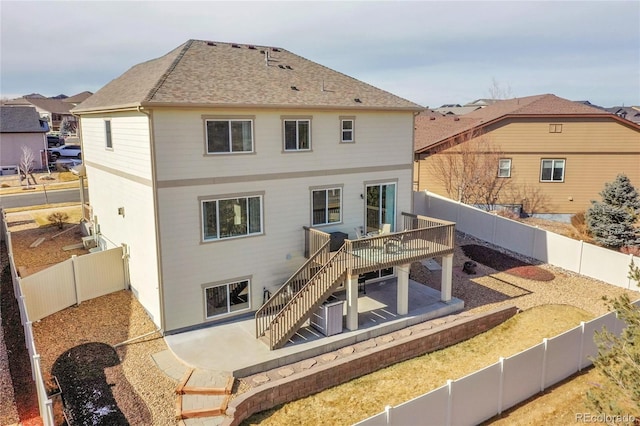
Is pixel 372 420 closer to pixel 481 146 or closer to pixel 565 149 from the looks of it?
pixel 481 146

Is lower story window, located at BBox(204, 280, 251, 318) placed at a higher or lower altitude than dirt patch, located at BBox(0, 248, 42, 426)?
higher

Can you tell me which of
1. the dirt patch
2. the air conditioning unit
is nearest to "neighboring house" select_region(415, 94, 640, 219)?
the air conditioning unit

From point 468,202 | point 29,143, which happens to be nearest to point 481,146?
point 468,202

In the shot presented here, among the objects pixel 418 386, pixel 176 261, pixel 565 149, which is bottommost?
pixel 418 386

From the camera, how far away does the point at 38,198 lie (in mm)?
31969

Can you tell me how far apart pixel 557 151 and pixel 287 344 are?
2379 cm

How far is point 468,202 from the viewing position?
3097 cm

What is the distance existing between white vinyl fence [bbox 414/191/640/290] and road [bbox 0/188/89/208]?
23530mm

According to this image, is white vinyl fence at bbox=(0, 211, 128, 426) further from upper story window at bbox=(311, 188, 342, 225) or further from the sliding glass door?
the sliding glass door

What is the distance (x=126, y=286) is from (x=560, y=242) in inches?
759

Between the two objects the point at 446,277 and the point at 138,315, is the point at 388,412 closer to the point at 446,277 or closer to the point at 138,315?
the point at 446,277

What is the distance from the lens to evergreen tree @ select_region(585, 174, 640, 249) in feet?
77.6

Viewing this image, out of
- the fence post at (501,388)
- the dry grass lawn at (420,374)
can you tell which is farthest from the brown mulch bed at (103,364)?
the fence post at (501,388)

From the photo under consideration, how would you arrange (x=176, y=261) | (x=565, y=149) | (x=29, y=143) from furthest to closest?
(x=29, y=143)
(x=565, y=149)
(x=176, y=261)
